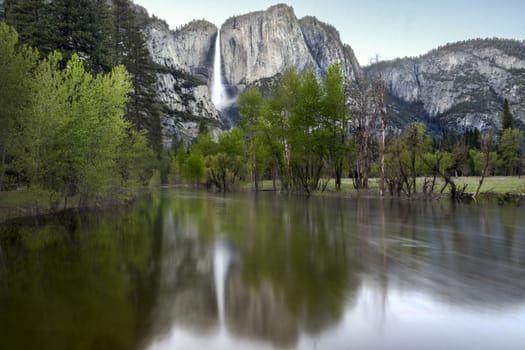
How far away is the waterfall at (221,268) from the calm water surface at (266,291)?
0.04 meters

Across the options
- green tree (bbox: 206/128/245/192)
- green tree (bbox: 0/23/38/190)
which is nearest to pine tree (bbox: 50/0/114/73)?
green tree (bbox: 0/23/38/190)

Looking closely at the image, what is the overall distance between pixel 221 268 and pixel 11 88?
17609 millimetres

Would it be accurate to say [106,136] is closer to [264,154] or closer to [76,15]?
[76,15]

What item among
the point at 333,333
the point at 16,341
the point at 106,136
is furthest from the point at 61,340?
the point at 106,136

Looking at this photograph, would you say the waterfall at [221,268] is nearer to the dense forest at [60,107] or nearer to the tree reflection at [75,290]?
the tree reflection at [75,290]

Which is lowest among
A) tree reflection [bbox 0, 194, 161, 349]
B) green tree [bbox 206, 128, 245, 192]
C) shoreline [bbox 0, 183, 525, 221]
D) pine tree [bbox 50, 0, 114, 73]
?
tree reflection [bbox 0, 194, 161, 349]

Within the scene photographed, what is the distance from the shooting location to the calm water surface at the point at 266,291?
18.4ft

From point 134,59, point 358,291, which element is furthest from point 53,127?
point 134,59

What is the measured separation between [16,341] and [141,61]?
53.4 m

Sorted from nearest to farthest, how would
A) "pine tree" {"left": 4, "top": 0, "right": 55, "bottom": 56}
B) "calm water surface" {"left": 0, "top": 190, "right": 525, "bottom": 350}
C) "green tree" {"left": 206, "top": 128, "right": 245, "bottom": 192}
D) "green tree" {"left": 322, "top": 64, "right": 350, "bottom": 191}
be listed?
"calm water surface" {"left": 0, "top": 190, "right": 525, "bottom": 350} → "pine tree" {"left": 4, "top": 0, "right": 55, "bottom": 56} → "green tree" {"left": 322, "top": 64, "right": 350, "bottom": 191} → "green tree" {"left": 206, "top": 128, "right": 245, "bottom": 192}

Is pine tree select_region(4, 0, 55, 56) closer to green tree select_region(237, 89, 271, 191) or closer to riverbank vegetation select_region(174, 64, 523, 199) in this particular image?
riverbank vegetation select_region(174, 64, 523, 199)

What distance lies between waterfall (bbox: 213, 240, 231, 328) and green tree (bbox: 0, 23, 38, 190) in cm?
1486

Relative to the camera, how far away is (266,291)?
7703mm

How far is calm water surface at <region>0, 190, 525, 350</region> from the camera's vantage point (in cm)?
559
